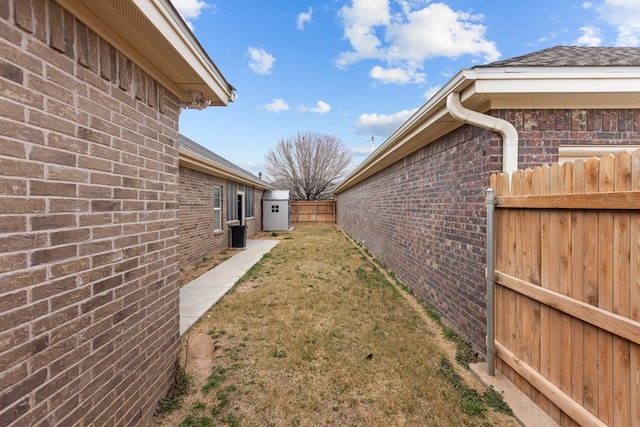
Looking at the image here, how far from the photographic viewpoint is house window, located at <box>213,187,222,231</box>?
10.2 metres

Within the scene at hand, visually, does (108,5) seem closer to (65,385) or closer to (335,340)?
(65,385)

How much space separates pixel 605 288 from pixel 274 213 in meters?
17.7

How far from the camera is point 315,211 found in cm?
2491

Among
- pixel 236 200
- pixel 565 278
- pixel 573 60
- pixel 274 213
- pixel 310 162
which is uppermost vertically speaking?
pixel 310 162

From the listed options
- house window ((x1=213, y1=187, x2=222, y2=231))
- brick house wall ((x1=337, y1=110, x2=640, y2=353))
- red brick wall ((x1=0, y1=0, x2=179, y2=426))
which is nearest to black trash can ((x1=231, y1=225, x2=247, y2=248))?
house window ((x1=213, y1=187, x2=222, y2=231))

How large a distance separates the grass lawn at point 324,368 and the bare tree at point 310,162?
2561 centimetres

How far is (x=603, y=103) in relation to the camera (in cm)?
314

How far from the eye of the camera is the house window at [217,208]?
33.6 feet

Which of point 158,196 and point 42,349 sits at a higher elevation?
point 158,196

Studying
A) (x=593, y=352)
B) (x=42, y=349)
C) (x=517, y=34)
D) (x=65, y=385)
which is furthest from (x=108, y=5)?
(x=517, y=34)

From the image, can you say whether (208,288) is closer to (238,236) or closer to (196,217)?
(196,217)

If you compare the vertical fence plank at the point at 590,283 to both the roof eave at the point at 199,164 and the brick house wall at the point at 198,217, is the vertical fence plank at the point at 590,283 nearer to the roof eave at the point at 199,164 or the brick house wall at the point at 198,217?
the roof eave at the point at 199,164

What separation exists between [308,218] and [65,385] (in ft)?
76.9

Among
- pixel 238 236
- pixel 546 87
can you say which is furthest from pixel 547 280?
pixel 238 236
